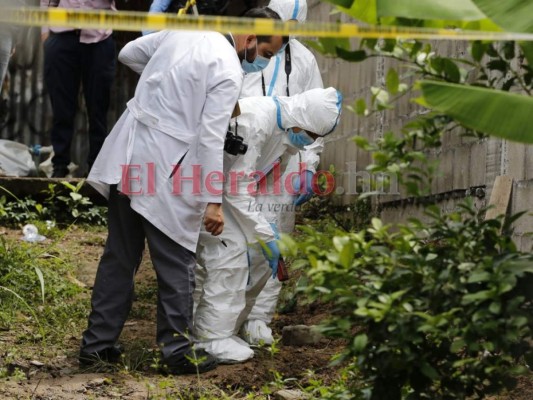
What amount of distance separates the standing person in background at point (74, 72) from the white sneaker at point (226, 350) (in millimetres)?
3650

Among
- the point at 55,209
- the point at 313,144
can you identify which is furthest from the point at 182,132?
the point at 55,209

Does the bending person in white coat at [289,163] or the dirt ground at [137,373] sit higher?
the bending person in white coat at [289,163]

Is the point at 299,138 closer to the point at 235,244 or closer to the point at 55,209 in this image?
the point at 235,244

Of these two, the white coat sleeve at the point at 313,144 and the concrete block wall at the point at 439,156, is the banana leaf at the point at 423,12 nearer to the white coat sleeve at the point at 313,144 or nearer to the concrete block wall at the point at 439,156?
the concrete block wall at the point at 439,156

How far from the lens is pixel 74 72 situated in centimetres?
872

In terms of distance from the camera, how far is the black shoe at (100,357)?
526 cm

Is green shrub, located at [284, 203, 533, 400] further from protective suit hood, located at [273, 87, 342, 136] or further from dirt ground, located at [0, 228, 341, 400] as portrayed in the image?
protective suit hood, located at [273, 87, 342, 136]

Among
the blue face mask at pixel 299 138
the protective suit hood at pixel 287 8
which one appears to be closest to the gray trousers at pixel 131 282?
the blue face mask at pixel 299 138

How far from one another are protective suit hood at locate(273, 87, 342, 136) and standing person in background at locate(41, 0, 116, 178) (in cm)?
299

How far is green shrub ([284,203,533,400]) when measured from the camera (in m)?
3.13

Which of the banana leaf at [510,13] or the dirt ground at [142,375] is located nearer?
the banana leaf at [510,13]

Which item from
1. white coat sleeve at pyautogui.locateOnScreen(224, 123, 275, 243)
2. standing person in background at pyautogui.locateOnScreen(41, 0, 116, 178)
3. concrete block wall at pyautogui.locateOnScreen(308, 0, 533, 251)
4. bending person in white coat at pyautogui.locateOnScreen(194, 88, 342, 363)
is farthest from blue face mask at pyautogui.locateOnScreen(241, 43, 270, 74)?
standing person in background at pyautogui.locateOnScreen(41, 0, 116, 178)

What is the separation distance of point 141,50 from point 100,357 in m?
1.55

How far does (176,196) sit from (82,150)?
22.2ft
